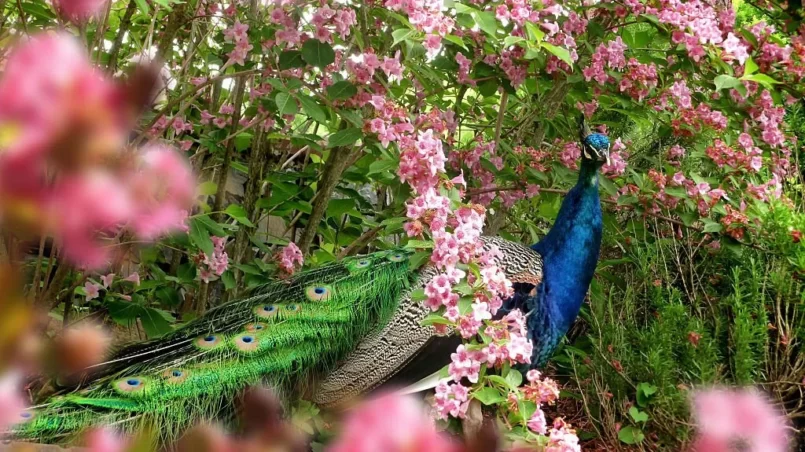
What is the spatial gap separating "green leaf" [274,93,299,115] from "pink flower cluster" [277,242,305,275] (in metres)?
0.80

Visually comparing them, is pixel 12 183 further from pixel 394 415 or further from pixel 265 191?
pixel 265 191

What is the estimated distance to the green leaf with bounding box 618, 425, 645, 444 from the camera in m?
2.43

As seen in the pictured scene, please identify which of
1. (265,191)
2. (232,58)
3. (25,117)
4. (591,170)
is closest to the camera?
(25,117)

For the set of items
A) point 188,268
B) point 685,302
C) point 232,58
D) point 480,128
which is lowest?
point 188,268

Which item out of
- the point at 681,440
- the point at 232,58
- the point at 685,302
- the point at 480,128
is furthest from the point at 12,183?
the point at 480,128

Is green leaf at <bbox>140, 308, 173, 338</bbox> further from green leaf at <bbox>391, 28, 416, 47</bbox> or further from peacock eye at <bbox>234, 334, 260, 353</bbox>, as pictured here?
green leaf at <bbox>391, 28, 416, 47</bbox>

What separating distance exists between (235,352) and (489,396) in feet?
2.74

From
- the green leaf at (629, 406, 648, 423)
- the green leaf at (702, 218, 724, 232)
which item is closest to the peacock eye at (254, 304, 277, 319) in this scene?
the green leaf at (629, 406, 648, 423)

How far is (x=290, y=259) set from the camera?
2.60 m

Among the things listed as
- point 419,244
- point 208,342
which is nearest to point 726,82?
point 419,244

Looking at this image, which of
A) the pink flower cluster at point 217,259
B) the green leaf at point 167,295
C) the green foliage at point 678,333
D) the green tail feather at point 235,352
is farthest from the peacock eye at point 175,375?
the green foliage at point 678,333

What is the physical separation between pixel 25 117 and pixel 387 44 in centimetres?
213

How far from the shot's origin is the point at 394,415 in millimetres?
218

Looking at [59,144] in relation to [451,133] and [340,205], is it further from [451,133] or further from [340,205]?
[340,205]
